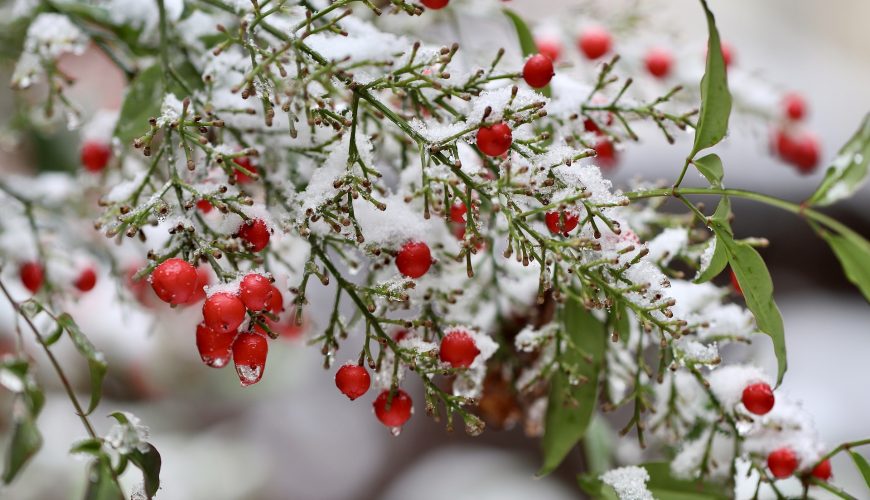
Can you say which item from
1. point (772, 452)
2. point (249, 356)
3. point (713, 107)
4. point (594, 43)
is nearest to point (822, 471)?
point (772, 452)

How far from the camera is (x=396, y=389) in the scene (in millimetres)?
461

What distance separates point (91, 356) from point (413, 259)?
0.18 metres

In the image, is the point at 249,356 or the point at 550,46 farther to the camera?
the point at 550,46

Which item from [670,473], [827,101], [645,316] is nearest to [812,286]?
[827,101]

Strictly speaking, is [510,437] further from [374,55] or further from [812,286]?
[374,55]

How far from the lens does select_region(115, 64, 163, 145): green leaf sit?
0.53 m

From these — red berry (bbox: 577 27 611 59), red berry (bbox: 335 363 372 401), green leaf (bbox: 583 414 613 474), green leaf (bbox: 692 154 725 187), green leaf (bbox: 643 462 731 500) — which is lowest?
green leaf (bbox: 583 414 613 474)

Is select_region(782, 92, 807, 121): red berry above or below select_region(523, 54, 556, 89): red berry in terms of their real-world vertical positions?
below

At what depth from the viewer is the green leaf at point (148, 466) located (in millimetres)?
411

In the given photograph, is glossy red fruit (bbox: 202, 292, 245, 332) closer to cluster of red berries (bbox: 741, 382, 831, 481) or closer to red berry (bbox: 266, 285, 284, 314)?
red berry (bbox: 266, 285, 284, 314)

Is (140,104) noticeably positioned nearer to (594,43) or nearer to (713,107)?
(713,107)

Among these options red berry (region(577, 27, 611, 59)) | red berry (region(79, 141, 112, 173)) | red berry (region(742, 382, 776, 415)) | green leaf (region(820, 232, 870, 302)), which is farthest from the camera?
red berry (region(577, 27, 611, 59))

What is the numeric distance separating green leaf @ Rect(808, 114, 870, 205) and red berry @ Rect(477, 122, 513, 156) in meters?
0.15

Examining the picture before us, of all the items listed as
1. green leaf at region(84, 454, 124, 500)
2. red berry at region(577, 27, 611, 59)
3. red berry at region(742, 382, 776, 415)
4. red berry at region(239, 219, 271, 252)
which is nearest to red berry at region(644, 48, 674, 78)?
red berry at region(577, 27, 611, 59)
